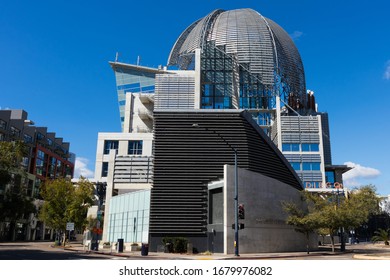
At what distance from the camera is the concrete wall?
35.8 meters

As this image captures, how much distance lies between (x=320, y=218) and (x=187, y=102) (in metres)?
45.6

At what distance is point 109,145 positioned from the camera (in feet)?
267

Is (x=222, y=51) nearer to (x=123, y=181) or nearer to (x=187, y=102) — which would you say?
(x=187, y=102)

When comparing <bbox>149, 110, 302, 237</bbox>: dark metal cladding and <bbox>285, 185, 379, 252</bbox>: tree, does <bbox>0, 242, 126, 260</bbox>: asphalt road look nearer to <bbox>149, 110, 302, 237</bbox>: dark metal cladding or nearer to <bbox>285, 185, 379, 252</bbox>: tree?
<bbox>149, 110, 302, 237</bbox>: dark metal cladding

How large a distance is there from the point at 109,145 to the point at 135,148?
622cm

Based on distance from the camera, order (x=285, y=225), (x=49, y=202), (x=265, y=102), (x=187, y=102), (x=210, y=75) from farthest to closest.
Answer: (x=265, y=102) → (x=210, y=75) → (x=187, y=102) → (x=49, y=202) → (x=285, y=225)

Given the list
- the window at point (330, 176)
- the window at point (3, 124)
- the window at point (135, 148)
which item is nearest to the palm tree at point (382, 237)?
the window at point (330, 176)

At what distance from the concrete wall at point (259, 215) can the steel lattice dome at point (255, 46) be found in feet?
204

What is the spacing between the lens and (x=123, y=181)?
2164 inches

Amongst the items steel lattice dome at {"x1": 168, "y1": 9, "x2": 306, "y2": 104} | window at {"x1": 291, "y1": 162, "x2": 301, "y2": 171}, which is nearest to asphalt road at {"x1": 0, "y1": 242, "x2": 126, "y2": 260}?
window at {"x1": 291, "y1": 162, "x2": 301, "y2": 171}

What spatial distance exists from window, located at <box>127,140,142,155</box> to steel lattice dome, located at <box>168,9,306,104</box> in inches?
1197

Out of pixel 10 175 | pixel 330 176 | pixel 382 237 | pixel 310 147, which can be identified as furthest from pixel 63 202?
pixel 330 176
